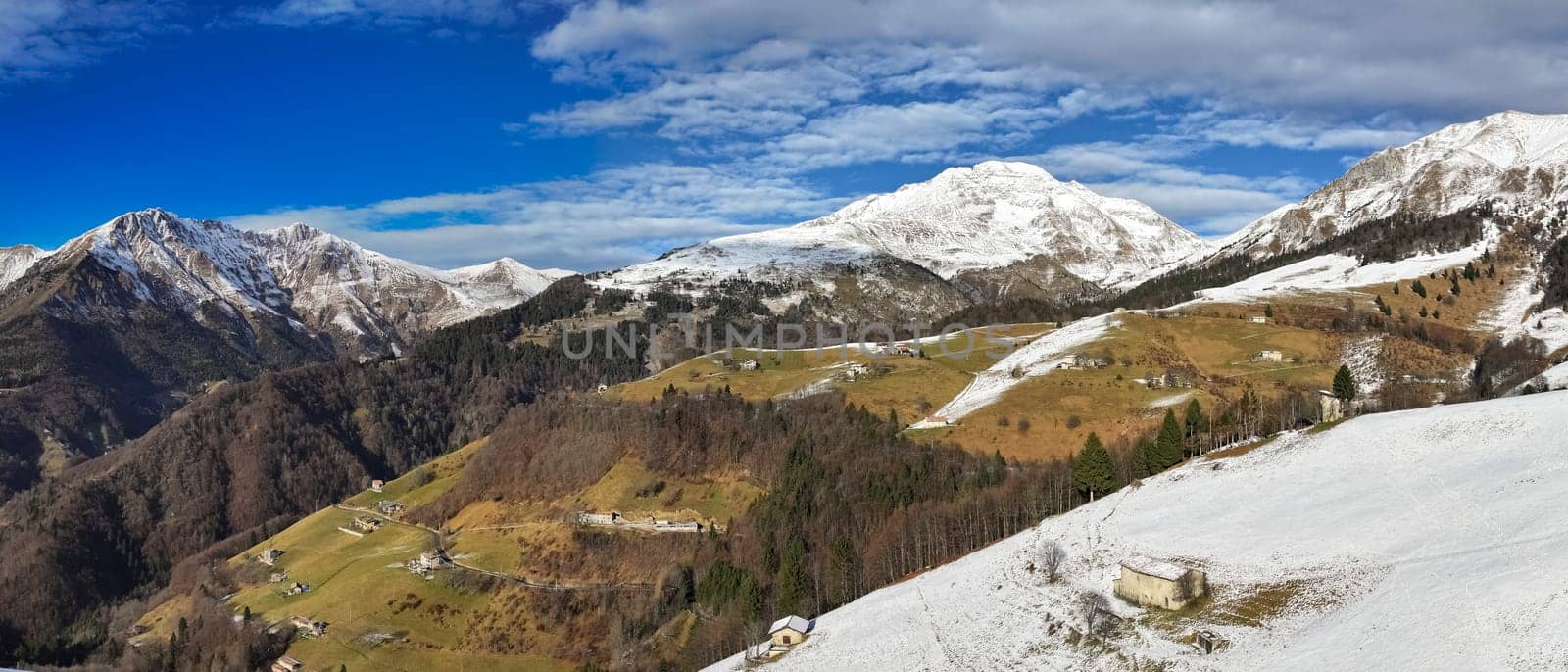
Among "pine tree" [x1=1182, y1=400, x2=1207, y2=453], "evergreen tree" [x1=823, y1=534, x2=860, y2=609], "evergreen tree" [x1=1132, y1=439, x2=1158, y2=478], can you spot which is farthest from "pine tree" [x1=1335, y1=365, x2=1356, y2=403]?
"evergreen tree" [x1=823, y1=534, x2=860, y2=609]

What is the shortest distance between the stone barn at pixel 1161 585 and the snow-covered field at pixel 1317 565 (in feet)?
5.99

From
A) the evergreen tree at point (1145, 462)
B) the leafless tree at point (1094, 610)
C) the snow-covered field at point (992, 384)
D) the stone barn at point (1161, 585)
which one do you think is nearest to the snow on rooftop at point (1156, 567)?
the stone barn at point (1161, 585)

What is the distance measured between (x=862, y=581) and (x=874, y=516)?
23486 millimetres

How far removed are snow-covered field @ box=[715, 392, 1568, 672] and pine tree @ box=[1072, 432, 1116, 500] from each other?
4572 millimetres

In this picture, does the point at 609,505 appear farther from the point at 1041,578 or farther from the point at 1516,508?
the point at 1516,508

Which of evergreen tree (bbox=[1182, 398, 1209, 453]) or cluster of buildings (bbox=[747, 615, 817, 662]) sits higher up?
evergreen tree (bbox=[1182, 398, 1209, 453])

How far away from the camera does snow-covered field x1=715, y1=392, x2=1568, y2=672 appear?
55.3 m

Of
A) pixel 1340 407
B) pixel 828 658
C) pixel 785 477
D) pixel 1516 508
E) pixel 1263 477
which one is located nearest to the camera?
pixel 1516 508

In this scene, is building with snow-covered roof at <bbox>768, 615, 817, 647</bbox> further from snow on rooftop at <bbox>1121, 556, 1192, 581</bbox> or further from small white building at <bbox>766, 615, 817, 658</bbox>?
snow on rooftop at <bbox>1121, 556, 1192, 581</bbox>

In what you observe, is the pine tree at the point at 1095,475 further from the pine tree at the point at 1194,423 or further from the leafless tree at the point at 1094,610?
the leafless tree at the point at 1094,610

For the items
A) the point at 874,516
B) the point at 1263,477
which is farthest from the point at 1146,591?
the point at 874,516

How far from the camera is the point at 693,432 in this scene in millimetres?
166750

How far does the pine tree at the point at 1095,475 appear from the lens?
11131 cm

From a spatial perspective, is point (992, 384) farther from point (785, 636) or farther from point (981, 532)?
point (785, 636)
